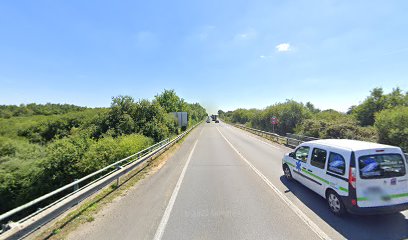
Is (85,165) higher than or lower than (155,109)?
lower

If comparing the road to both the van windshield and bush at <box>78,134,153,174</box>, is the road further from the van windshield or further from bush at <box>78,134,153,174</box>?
bush at <box>78,134,153,174</box>

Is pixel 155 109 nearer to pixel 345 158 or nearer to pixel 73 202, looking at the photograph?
pixel 73 202

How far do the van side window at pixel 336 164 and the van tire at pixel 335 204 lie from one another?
1.98 feet

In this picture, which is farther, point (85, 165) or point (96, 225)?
point (85, 165)

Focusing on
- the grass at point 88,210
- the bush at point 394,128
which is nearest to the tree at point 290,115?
the bush at point 394,128

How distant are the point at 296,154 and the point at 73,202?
738 cm

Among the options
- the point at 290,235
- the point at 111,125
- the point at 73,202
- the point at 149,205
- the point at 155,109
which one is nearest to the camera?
the point at 290,235

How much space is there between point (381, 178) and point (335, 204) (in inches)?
49.1

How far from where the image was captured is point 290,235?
4.56 metres

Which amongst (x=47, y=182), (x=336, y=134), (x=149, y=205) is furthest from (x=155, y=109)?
(x=336, y=134)

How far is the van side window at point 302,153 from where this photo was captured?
729 centimetres

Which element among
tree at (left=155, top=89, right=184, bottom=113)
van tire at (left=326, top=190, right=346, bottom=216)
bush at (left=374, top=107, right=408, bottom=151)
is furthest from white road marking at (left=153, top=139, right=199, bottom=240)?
tree at (left=155, top=89, right=184, bottom=113)

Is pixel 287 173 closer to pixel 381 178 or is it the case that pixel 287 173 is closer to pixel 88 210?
pixel 381 178

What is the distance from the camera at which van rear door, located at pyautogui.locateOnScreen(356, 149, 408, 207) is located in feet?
16.2
